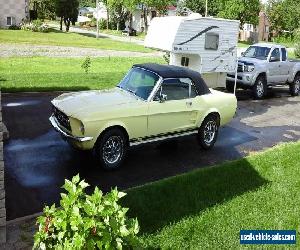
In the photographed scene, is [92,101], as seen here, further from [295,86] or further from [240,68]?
[295,86]

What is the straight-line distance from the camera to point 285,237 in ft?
20.4

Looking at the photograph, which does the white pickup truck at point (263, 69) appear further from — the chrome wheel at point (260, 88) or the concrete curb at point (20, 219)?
the concrete curb at point (20, 219)

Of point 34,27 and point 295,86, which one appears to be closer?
point 295,86

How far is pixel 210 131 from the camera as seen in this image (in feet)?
34.0

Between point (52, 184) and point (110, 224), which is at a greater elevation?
point (110, 224)

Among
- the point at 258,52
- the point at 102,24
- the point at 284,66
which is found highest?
the point at 102,24

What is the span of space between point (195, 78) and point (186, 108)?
918mm

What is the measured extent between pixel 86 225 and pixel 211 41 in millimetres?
13659

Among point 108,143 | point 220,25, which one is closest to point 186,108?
point 108,143

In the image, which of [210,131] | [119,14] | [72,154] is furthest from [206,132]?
[119,14]

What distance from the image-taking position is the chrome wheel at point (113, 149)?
27.4ft

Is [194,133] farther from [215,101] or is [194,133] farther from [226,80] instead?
[226,80]

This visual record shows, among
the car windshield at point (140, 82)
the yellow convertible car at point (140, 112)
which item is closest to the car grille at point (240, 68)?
the yellow convertible car at point (140, 112)

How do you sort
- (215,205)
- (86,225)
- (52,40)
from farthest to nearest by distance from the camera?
(52,40), (215,205), (86,225)
